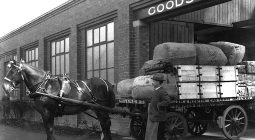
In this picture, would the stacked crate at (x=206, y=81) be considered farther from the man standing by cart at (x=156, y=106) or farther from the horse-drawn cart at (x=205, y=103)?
the man standing by cart at (x=156, y=106)

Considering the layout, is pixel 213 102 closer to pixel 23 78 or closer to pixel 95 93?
pixel 95 93

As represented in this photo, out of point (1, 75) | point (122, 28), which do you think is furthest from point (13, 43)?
point (122, 28)

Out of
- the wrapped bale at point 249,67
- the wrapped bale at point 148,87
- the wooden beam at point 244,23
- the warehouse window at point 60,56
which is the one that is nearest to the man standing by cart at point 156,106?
the wrapped bale at point 148,87

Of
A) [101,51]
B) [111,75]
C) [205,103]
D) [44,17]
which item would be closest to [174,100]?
[205,103]

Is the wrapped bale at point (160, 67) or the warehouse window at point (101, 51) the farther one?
the warehouse window at point (101, 51)

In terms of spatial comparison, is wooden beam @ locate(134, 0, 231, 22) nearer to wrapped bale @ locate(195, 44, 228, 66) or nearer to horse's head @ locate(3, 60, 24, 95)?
wrapped bale @ locate(195, 44, 228, 66)

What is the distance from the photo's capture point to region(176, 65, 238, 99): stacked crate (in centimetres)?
855

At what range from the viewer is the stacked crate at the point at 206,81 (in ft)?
28.0

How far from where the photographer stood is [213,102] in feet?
29.9

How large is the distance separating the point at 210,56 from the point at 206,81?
67 cm

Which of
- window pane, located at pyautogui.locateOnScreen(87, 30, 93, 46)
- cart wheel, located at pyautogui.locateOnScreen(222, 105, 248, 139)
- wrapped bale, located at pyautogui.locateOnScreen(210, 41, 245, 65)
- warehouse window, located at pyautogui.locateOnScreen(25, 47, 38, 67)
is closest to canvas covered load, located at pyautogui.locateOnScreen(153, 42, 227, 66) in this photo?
wrapped bale, located at pyautogui.locateOnScreen(210, 41, 245, 65)

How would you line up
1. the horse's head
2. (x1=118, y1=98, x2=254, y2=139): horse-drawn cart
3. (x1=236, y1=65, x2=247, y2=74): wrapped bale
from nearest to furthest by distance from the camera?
(x1=118, y1=98, x2=254, y2=139): horse-drawn cart < the horse's head < (x1=236, y1=65, x2=247, y2=74): wrapped bale

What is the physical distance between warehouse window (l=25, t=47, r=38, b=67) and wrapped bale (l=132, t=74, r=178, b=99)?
44.2 feet

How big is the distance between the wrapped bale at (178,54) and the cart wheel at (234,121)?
5.70 feet
